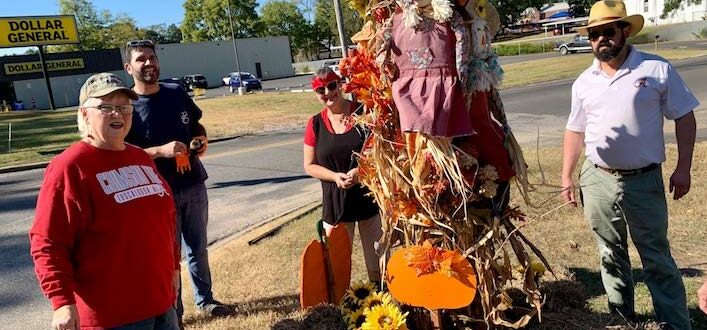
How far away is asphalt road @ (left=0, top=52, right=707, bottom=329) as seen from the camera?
4.75 meters

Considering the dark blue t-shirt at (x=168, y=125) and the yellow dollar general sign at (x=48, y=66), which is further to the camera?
the yellow dollar general sign at (x=48, y=66)

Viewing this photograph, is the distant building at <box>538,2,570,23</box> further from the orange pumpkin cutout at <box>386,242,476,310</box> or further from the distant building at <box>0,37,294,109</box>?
the orange pumpkin cutout at <box>386,242,476,310</box>

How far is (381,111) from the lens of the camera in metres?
2.72

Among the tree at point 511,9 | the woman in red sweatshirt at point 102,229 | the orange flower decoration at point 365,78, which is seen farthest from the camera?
the tree at point 511,9

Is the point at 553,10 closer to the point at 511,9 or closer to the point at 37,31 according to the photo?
the point at 511,9

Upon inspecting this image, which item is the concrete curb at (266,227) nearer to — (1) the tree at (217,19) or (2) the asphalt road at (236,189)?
(2) the asphalt road at (236,189)

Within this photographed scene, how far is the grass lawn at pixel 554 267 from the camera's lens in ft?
10.8

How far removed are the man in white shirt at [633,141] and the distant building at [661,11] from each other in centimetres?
5988

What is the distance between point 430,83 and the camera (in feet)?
7.91

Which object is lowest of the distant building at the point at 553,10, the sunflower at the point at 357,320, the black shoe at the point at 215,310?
the black shoe at the point at 215,310

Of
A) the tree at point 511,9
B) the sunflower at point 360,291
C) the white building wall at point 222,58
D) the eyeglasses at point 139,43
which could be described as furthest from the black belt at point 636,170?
the tree at point 511,9

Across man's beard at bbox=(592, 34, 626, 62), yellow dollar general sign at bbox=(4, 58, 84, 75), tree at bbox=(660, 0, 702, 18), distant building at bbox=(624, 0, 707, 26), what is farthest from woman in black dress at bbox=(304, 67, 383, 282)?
distant building at bbox=(624, 0, 707, 26)

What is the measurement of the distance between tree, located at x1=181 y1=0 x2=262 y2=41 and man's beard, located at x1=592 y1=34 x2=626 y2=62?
231 ft

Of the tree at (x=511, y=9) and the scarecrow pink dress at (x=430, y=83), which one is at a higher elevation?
the tree at (x=511, y=9)
